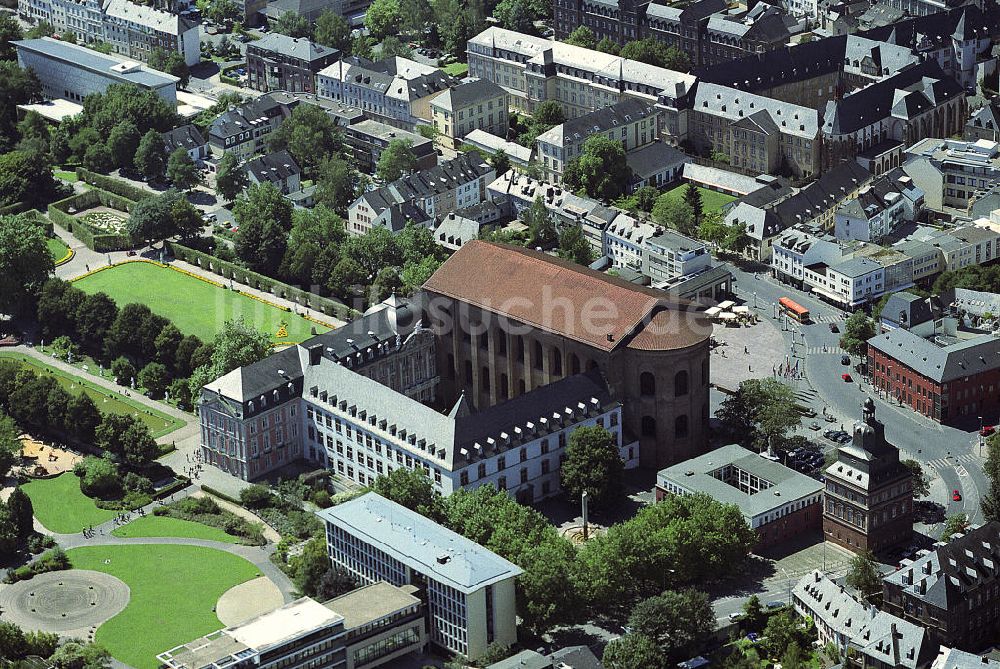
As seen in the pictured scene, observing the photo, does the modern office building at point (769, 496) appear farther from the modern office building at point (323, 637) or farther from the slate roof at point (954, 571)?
the modern office building at point (323, 637)

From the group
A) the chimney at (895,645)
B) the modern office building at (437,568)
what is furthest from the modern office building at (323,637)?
the chimney at (895,645)

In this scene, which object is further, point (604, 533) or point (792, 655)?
point (604, 533)

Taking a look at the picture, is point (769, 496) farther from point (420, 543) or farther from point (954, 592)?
point (420, 543)

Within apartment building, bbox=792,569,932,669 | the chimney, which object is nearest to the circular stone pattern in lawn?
apartment building, bbox=792,569,932,669

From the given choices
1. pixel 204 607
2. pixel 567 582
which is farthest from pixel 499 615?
pixel 204 607

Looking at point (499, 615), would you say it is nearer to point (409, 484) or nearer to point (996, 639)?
point (409, 484)

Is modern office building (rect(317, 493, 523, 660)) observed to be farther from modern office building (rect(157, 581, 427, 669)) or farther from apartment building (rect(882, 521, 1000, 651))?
apartment building (rect(882, 521, 1000, 651))

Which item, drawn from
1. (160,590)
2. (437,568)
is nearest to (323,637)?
(437,568)
